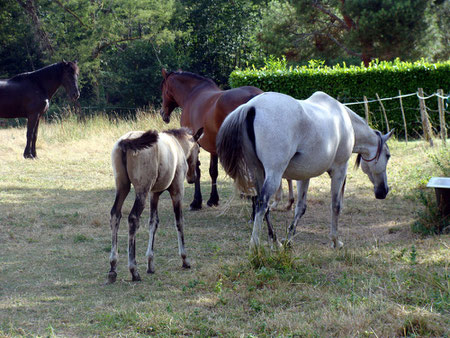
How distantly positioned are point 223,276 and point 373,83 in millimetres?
12785

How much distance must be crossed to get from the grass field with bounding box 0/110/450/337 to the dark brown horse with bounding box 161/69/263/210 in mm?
698

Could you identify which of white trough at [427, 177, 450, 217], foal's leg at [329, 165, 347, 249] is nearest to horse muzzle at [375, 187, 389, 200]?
white trough at [427, 177, 450, 217]

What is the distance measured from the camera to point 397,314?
359cm

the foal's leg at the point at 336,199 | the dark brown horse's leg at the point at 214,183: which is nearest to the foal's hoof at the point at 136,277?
the foal's leg at the point at 336,199

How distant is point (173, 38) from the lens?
25.7 meters

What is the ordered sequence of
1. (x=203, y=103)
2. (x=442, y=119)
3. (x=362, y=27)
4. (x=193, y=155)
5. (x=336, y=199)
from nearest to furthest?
(x=193, y=155), (x=336, y=199), (x=203, y=103), (x=442, y=119), (x=362, y=27)

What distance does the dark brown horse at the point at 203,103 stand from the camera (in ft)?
24.4

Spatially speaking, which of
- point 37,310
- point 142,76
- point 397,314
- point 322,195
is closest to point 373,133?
point 322,195

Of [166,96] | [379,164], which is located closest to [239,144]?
[379,164]

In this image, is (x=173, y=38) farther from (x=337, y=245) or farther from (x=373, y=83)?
(x=337, y=245)

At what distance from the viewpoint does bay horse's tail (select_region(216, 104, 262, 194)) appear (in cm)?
501

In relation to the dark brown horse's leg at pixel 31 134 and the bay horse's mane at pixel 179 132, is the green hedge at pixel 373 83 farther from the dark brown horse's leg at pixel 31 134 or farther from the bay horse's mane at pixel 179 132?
the bay horse's mane at pixel 179 132

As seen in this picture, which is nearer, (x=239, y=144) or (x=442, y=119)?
(x=239, y=144)

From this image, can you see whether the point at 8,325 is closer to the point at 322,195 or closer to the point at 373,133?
the point at 373,133
